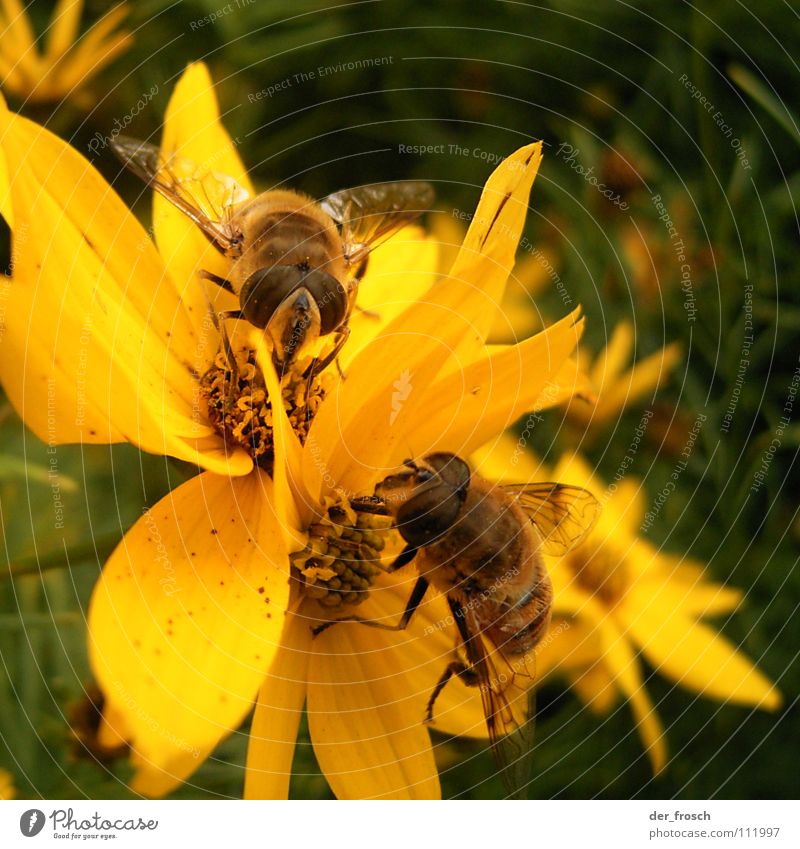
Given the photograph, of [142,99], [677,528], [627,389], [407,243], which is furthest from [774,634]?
[142,99]

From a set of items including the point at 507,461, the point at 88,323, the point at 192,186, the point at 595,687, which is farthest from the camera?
the point at 595,687

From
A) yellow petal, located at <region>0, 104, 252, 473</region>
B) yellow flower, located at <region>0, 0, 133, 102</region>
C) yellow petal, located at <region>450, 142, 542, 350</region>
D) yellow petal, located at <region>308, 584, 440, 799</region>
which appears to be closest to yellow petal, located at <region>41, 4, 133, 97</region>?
yellow flower, located at <region>0, 0, 133, 102</region>

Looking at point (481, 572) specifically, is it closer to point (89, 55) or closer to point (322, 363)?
point (322, 363)

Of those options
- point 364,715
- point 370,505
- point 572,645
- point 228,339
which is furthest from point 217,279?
point 572,645

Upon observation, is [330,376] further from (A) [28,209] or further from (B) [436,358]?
(A) [28,209]

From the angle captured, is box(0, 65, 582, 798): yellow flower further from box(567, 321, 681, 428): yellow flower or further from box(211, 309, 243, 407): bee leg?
box(567, 321, 681, 428): yellow flower

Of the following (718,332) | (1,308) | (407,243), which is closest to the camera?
(1,308)
